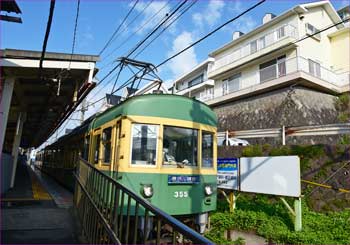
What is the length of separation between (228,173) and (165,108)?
10.0 feet

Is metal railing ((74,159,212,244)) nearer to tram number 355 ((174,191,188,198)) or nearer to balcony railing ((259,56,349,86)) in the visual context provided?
tram number 355 ((174,191,188,198))

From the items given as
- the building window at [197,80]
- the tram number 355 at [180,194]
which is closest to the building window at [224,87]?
the building window at [197,80]

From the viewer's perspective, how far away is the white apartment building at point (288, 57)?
642 inches

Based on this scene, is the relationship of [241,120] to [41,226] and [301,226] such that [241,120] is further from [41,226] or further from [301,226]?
[41,226]

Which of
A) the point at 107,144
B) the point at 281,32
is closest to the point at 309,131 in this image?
the point at 107,144

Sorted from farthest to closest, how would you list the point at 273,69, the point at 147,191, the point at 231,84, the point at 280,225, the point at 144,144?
the point at 231,84 < the point at 273,69 < the point at 280,225 < the point at 144,144 < the point at 147,191

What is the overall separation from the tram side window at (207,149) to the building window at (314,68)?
13.4 m

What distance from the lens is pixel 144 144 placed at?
15.2ft

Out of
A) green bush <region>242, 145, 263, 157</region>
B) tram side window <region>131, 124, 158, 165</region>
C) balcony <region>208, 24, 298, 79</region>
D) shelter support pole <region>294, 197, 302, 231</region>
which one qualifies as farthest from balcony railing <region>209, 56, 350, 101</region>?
tram side window <region>131, 124, 158, 165</region>

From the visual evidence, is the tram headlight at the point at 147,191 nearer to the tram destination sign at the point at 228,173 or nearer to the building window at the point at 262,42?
the tram destination sign at the point at 228,173

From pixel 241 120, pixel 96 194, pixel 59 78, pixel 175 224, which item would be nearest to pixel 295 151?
pixel 96 194

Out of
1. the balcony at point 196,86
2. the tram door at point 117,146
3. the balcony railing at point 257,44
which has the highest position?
the balcony railing at point 257,44

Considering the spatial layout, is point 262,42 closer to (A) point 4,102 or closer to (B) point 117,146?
(A) point 4,102

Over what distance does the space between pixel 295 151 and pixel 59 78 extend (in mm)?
7030
